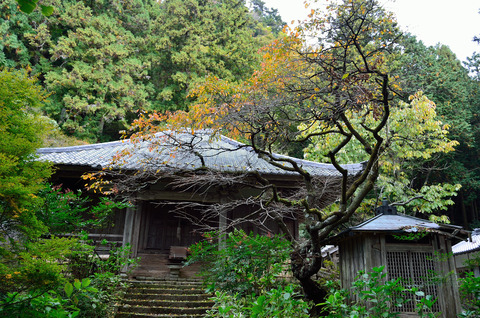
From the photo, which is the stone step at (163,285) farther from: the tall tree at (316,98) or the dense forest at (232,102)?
the tall tree at (316,98)

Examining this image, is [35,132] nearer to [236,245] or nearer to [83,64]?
[236,245]

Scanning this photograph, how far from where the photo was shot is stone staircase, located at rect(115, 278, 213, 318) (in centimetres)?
706

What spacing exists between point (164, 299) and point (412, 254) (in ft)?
17.7

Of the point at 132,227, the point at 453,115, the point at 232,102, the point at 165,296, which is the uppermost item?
the point at 453,115

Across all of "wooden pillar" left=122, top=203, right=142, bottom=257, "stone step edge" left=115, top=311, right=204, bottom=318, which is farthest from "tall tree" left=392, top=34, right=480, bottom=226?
"stone step edge" left=115, top=311, right=204, bottom=318

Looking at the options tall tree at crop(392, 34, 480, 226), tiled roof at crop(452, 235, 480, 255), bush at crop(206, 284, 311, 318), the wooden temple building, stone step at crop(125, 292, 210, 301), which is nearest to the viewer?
bush at crop(206, 284, 311, 318)

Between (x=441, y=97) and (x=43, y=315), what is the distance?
21.2m

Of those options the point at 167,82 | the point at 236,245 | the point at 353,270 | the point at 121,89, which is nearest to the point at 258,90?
the point at 236,245

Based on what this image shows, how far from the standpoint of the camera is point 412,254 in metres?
5.66

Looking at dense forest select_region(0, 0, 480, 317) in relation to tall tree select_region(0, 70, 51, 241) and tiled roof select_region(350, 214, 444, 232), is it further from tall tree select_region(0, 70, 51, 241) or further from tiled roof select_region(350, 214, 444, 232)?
tiled roof select_region(350, 214, 444, 232)

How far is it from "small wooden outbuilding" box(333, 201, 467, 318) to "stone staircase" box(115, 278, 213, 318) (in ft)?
11.7

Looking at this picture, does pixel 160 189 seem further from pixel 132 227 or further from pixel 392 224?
pixel 392 224

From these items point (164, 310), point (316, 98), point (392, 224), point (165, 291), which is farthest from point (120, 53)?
point (392, 224)

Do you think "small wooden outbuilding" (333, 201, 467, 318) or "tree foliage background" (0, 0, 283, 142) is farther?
"tree foliage background" (0, 0, 283, 142)
